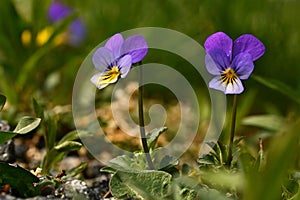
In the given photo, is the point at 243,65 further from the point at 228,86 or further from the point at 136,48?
the point at 136,48

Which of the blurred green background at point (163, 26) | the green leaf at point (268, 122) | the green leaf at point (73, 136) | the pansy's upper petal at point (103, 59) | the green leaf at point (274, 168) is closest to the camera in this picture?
the green leaf at point (274, 168)

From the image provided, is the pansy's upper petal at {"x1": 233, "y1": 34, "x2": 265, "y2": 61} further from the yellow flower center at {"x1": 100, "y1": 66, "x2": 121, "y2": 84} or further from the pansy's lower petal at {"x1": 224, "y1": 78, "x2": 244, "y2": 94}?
the yellow flower center at {"x1": 100, "y1": 66, "x2": 121, "y2": 84}

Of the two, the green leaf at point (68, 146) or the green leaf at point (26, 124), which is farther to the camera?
the green leaf at point (68, 146)

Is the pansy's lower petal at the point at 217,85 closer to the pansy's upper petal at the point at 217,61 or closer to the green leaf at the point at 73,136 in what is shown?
the pansy's upper petal at the point at 217,61

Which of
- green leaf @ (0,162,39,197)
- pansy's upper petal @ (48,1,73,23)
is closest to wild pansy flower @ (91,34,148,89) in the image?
green leaf @ (0,162,39,197)

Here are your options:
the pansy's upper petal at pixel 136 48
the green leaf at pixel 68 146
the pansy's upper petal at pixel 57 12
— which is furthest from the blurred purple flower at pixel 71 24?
the pansy's upper petal at pixel 136 48

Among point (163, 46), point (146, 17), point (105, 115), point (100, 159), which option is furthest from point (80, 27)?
point (100, 159)

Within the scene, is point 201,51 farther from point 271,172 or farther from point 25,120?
point 271,172

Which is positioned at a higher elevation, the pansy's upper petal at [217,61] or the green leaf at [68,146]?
the pansy's upper petal at [217,61]
